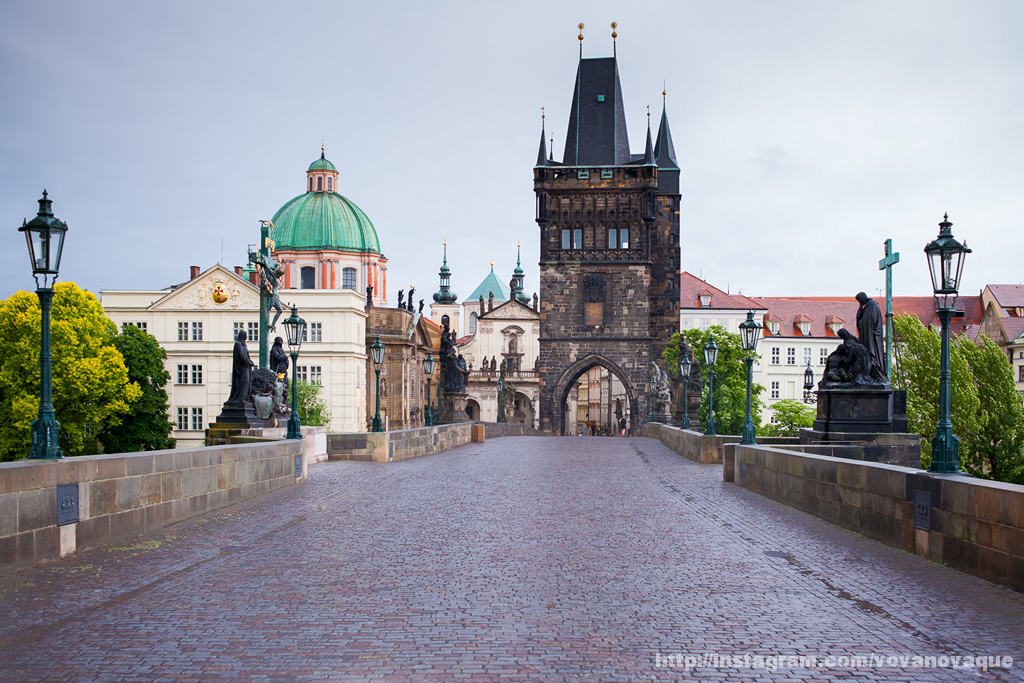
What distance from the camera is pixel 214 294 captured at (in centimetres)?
6378

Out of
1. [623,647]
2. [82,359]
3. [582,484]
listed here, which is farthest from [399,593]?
[82,359]

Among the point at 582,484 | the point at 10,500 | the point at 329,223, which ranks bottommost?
the point at 582,484

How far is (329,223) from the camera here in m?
84.4

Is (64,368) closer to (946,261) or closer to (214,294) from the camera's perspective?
(214,294)

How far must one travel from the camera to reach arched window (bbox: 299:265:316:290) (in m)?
83.8

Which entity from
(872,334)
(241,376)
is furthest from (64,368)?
(872,334)

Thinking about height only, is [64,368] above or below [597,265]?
below

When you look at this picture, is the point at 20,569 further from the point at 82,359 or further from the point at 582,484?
the point at 82,359

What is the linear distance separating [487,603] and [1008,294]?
293 ft

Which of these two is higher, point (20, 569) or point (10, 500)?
point (10, 500)

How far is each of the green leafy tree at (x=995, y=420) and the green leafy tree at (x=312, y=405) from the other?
35317 mm

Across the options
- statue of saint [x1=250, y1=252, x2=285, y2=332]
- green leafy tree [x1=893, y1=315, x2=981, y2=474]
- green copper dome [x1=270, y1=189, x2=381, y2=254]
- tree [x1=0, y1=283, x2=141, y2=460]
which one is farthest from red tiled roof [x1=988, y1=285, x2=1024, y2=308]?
statue of saint [x1=250, y1=252, x2=285, y2=332]

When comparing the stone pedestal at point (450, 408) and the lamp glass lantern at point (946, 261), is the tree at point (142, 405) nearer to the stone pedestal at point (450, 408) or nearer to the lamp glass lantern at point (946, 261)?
the stone pedestal at point (450, 408)

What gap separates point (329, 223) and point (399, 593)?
79488 millimetres
